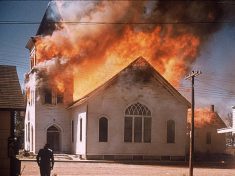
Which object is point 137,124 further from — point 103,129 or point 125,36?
point 125,36

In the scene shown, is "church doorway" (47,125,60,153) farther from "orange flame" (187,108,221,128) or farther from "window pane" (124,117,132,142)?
"orange flame" (187,108,221,128)

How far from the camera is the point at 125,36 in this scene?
22750mm

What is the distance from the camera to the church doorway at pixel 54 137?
103 ft

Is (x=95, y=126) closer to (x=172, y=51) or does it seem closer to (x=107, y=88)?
(x=107, y=88)

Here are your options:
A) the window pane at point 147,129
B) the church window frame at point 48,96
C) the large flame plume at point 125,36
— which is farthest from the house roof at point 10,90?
the church window frame at point 48,96

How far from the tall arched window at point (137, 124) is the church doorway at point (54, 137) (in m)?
7.54

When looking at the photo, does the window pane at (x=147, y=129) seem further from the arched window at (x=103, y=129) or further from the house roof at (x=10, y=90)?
the house roof at (x=10, y=90)

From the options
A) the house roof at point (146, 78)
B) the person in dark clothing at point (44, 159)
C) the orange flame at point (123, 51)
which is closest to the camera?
the person in dark clothing at point (44, 159)

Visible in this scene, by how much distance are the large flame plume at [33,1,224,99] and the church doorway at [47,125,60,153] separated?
295 inches

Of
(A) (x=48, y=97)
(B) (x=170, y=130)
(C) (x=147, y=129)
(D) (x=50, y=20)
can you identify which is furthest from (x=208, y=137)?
(D) (x=50, y=20)

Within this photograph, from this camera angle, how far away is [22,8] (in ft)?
61.2

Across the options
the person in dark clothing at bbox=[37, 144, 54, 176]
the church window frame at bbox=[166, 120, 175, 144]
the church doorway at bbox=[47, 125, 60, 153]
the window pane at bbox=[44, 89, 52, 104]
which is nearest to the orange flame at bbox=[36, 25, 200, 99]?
the church window frame at bbox=[166, 120, 175, 144]

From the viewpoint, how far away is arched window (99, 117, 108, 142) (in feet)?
86.2

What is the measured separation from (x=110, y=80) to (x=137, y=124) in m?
3.66
